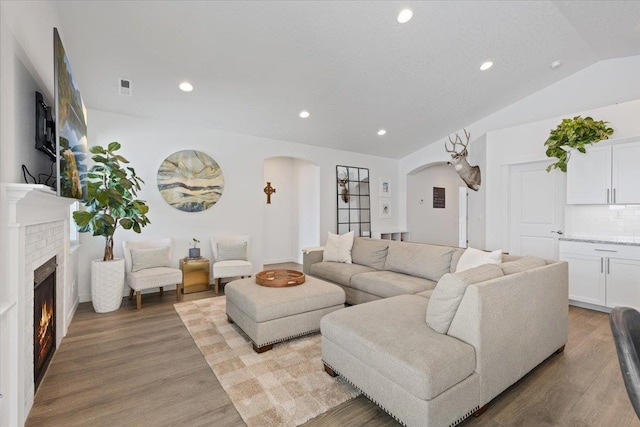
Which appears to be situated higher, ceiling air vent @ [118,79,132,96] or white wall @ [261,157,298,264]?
ceiling air vent @ [118,79,132,96]

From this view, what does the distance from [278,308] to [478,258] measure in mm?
1957

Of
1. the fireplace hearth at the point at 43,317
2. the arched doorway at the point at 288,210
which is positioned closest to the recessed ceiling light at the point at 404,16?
the fireplace hearth at the point at 43,317

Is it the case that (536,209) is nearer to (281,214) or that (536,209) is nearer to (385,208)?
(385,208)

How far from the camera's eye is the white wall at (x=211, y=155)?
167 inches

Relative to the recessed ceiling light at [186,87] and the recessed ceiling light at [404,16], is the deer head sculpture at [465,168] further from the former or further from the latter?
the recessed ceiling light at [186,87]

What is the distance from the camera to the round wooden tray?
3.12 meters

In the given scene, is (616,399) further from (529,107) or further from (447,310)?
(529,107)

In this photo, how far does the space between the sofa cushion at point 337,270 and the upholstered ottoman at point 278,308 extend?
75 centimetres

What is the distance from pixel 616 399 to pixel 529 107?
4.58 meters

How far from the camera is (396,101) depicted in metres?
4.69

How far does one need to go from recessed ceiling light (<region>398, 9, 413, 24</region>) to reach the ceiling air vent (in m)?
3.18

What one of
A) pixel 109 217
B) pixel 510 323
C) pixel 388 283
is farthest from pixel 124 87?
pixel 510 323

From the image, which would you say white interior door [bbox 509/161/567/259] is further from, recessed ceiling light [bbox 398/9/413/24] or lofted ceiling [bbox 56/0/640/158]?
recessed ceiling light [bbox 398/9/413/24]

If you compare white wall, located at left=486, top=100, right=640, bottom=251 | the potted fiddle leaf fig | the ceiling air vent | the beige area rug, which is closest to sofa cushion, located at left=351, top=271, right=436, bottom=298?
the beige area rug
